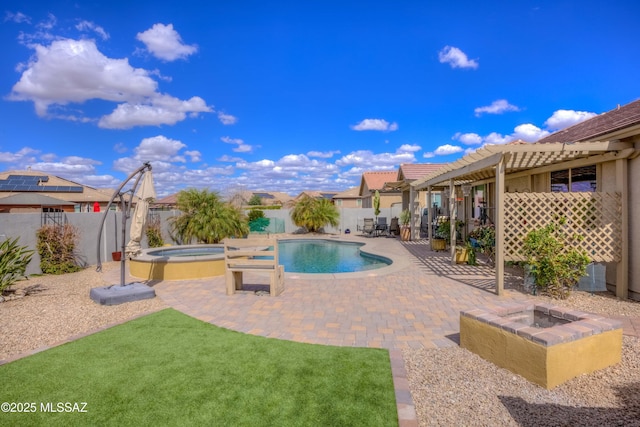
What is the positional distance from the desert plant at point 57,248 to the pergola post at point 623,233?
14575 mm

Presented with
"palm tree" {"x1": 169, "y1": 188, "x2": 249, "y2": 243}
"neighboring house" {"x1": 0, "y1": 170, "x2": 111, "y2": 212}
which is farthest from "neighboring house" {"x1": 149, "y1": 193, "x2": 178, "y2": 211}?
"neighboring house" {"x1": 0, "y1": 170, "x2": 111, "y2": 212}

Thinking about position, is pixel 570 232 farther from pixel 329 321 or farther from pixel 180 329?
pixel 180 329

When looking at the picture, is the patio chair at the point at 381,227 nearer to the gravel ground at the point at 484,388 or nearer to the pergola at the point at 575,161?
the pergola at the point at 575,161

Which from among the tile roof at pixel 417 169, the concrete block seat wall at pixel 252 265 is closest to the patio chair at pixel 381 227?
the tile roof at pixel 417 169

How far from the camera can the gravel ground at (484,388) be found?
2916 millimetres

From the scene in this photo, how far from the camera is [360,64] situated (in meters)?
19.0

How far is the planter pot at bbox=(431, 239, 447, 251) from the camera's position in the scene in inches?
541

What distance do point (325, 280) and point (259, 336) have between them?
3807 mm

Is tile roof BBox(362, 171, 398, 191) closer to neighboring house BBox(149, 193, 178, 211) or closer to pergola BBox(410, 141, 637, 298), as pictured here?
neighboring house BBox(149, 193, 178, 211)

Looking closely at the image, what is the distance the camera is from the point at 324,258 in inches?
559

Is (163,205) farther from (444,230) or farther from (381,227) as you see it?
(444,230)

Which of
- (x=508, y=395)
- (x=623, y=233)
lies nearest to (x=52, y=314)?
(x=508, y=395)

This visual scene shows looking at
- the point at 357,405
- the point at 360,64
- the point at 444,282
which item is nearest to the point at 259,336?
the point at 357,405

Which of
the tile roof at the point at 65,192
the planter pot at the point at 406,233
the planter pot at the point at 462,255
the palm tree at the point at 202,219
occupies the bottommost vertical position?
the planter pot at the point at 462,255
